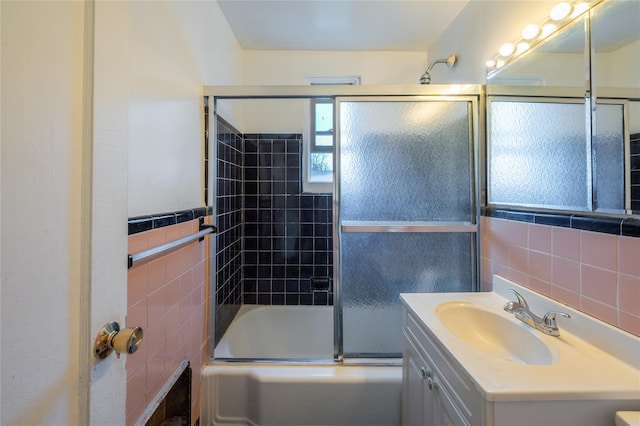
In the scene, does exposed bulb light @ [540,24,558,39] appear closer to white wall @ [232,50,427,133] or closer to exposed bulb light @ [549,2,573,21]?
exposed bulb light @ [549,2,573,21]

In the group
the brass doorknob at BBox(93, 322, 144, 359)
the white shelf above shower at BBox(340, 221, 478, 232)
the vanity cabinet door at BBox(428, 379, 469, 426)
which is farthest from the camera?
the white shelf above shower at BBox(340, 221, 478, 232)

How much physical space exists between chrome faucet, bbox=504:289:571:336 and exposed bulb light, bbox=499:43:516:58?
44.9 inches

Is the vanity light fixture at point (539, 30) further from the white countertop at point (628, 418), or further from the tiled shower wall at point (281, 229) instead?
the tiled shower wall at point (281, 229)

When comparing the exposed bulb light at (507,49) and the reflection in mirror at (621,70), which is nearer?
the reflection in mirror at (621,70)

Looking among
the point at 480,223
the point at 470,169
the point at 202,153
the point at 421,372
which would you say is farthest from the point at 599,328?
the point at 202,153

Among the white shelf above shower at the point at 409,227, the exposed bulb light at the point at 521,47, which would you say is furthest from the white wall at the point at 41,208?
the exposed bulb light at the point at 521,47

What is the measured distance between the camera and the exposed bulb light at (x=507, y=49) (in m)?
1.31

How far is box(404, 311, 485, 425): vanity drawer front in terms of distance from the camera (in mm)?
710

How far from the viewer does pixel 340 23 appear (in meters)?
1.99

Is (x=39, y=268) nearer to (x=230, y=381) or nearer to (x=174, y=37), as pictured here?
(x=174, y=37)

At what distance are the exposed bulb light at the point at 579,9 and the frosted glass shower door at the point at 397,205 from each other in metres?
0.59

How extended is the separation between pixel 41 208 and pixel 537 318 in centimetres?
138

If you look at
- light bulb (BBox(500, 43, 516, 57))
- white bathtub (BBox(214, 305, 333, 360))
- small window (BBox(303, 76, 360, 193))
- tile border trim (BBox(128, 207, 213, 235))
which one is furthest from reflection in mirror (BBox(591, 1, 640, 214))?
white bathtub (BBox(214, 305, 333, 360))

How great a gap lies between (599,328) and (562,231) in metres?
0.34
